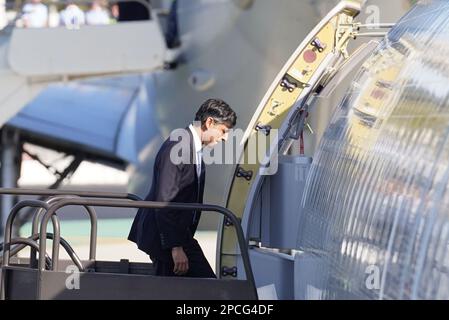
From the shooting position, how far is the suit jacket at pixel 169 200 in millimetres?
5352

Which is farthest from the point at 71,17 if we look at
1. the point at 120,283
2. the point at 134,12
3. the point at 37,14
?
the point at 120,283

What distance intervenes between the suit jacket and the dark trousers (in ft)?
0.14

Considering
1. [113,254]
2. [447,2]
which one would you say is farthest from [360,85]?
[113,254]

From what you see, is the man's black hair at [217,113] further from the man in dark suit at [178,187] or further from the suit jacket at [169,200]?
the suit jacket at [169,200]

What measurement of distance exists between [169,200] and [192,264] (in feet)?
1.61

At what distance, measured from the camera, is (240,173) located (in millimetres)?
5465

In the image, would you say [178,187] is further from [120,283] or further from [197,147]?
[120,283]

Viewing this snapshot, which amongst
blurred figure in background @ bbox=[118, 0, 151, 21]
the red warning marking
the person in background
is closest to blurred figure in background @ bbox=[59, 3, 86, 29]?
the person in background

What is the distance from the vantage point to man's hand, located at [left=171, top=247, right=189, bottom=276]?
535 cm

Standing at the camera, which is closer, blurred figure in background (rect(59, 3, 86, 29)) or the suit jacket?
the suit jacket

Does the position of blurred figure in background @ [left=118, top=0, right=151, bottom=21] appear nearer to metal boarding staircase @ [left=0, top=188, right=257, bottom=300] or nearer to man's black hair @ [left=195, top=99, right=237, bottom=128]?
man's black hair @ [left=195, top=99, right=237, bottom=128]

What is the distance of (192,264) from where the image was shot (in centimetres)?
573

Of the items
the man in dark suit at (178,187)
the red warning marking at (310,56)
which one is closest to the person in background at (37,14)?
the man in dark suit at (178,187)
